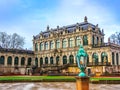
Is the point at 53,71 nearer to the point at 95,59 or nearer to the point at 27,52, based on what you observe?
the point at 95,59

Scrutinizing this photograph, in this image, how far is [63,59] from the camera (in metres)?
66.9

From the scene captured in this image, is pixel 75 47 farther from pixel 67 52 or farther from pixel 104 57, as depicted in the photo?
pixel 104 57

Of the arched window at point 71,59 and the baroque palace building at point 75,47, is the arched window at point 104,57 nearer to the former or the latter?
the baroque palace building at point 75,47

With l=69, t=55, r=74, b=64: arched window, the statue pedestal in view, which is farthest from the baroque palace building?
the statue pedestal

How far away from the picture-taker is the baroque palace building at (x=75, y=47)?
55.8 meters

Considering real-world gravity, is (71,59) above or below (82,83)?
above

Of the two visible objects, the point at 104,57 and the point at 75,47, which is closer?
the point at 104,57

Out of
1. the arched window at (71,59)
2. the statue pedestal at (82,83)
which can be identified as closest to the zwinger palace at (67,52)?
the arched window at (71,59)

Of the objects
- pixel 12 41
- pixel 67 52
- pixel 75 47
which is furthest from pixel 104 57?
pixel 12 41

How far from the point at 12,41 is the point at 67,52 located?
26499mm

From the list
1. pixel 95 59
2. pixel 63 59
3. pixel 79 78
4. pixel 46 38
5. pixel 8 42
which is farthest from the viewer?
pixel 8 42

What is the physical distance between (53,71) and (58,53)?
8.73 metres

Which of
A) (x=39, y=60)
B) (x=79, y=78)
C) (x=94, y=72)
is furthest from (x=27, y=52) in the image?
(x=79, y=78)

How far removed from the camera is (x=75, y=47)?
6391 centimetres
